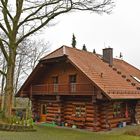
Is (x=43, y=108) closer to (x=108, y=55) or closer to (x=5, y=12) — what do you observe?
(x=108, y=55)

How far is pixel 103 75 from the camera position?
78.8 feet

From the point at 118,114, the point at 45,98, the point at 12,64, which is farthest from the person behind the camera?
the point at 45,98

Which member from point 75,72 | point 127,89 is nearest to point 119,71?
point 127,89

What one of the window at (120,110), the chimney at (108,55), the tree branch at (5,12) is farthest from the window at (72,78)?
the tree branch at (5,12)

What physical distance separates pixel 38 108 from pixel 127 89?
30.1 ft

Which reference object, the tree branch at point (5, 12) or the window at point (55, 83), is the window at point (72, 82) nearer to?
the window at point (55, 83)

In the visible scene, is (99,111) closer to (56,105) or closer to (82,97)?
(82,97)

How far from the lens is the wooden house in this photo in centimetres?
2253

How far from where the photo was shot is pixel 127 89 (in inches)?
973

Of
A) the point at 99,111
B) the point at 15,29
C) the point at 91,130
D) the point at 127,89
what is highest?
the point at 15,29

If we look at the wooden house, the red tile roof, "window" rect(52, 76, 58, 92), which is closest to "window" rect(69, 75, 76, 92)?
the wooden house

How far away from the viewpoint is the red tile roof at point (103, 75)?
72.9 feet

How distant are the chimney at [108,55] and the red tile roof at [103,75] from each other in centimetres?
63

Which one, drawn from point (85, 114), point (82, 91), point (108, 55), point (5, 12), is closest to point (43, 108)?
point (85, 114)
